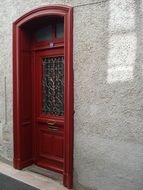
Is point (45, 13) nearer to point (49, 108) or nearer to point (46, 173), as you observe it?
point (49, 108)

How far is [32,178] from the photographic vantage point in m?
4.76

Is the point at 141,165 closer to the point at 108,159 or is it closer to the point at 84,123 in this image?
the point at 108,159

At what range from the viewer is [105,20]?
371 cm

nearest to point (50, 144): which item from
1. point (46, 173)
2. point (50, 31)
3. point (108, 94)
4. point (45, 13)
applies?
point (46, 173)

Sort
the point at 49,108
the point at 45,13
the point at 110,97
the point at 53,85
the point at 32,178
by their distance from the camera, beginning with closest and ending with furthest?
the point at 110,97, the point at 45,13, the point at 32,178, the point at 53,85, the point at 49,108

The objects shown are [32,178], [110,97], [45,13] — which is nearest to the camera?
[110,97]

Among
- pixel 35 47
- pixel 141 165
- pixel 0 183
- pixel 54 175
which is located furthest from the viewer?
pixel 35 47

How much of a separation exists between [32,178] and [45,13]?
297 cm

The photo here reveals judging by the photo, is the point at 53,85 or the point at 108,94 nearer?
the point at 108,94

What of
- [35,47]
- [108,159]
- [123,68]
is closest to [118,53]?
[123,68]

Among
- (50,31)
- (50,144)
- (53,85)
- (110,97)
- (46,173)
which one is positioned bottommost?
(46,173)

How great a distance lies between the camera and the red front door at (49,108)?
4.88m

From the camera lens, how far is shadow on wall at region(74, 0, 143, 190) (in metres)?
3.48

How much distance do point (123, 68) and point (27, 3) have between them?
238 centimetres
